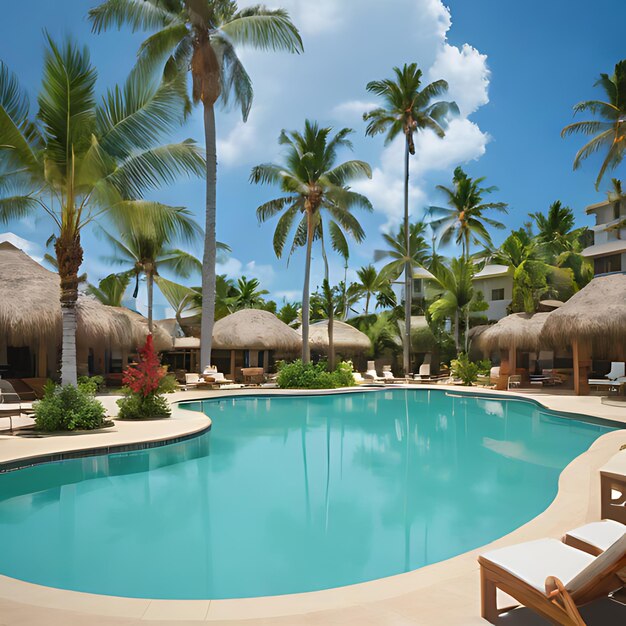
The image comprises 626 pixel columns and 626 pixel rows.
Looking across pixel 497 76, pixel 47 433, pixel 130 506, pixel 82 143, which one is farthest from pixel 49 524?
pixel 497 76

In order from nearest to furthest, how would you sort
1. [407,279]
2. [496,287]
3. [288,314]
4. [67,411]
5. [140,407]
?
1. [67,411]
2. [140,407]
3. [407,279]
4. [496,287]
5. [288,314]

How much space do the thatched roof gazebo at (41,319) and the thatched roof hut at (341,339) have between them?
9154 millimetres

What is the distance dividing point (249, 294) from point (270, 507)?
28972mm

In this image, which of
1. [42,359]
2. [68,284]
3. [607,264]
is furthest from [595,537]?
[607,264]

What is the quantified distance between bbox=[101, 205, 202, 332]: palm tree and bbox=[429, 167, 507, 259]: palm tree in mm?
13809

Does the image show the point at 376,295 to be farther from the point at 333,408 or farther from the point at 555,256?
the point at 333,408

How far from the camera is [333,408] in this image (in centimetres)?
1452

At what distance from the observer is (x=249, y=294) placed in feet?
113

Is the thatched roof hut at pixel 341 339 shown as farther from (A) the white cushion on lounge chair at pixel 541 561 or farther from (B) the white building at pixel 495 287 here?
(A) the white cushion on lounge chair at pixel 541 561

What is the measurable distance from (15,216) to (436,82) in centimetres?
1868

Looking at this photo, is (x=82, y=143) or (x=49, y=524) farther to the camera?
(x=82, y=143)

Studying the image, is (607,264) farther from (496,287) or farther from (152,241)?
(152,241)

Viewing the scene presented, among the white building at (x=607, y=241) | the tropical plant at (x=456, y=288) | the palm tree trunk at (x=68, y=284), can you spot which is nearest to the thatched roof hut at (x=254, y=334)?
the tropical plant at (x=456, y=288)

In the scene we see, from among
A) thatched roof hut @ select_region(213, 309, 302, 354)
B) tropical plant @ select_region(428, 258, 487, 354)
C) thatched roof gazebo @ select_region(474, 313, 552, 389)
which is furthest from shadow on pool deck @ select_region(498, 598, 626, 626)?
tropical plant @ select_region(428, 258, 487, 354)
